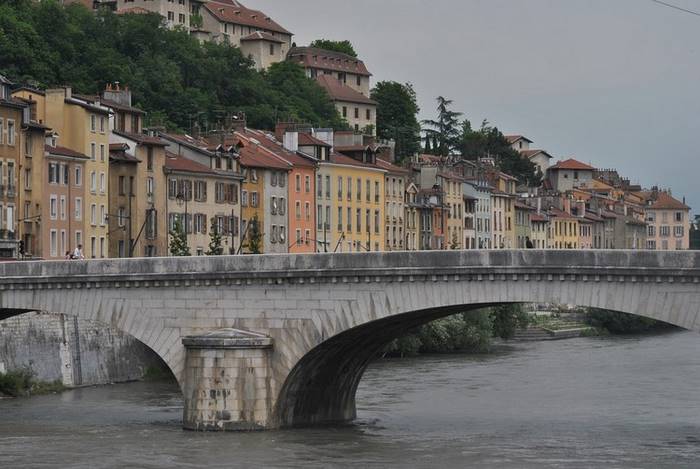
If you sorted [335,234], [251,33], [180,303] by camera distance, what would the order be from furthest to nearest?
[251,33], [335,234], [180,303]

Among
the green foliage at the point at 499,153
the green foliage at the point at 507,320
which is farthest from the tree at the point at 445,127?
the green foliage at the point at 507,320

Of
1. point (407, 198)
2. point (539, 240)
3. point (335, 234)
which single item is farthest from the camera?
point (539, 240)

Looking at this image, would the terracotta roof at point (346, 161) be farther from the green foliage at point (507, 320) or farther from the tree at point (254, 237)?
the green foliage at point (507, 320)

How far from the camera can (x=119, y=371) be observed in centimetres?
6600

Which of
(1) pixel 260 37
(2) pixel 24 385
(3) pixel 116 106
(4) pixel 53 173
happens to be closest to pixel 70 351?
(2) pixel 24 385

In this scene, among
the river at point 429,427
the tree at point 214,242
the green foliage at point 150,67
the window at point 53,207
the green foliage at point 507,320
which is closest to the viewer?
the river at point 429,427

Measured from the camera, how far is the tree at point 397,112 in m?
162

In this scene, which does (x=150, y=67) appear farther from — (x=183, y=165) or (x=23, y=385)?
(x=23, y=385)

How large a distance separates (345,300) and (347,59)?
13053 cm

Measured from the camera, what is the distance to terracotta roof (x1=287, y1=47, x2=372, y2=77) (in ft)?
553

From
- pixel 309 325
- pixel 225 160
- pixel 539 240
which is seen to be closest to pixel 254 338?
pixel 309 325

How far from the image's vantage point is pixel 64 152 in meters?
77.4

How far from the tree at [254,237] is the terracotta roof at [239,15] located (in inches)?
2815

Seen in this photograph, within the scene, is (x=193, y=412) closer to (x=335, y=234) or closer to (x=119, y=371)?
(x=119, y=371)
